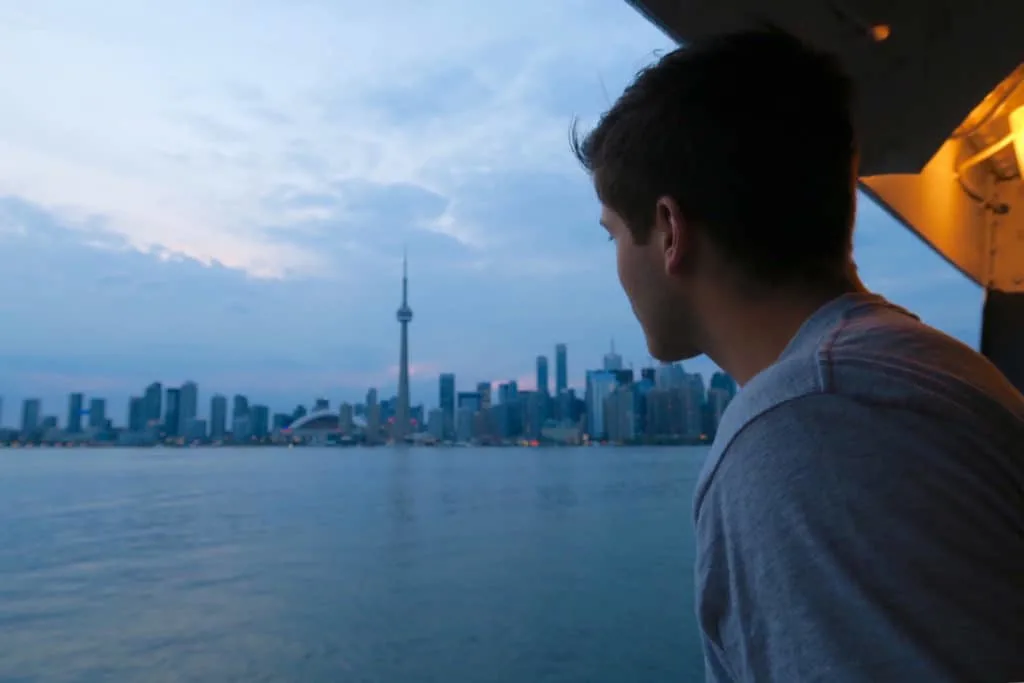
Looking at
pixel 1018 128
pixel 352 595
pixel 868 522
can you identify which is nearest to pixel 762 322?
pixel 868 522

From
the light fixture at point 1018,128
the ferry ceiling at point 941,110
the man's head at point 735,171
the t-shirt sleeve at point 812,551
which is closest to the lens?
the t-shirt sleeve at point 812,551

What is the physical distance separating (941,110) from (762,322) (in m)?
2.07

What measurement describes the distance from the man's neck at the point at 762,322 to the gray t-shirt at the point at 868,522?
0.34ft

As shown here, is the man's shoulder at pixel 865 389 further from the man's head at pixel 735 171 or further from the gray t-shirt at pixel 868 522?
the man's head at pixel 735 171

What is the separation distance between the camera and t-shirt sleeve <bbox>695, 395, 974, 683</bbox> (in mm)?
458

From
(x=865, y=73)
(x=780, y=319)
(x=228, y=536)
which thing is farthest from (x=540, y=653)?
(x=228, y=536)

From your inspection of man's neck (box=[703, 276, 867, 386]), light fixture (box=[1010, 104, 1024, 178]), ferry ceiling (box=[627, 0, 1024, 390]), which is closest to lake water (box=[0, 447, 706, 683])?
ferry ceiling (box=[627, 0, 1024, 390])

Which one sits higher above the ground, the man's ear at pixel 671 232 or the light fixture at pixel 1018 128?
Answer: the light fixture at pixel 1018 128

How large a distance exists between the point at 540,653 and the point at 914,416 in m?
11.7

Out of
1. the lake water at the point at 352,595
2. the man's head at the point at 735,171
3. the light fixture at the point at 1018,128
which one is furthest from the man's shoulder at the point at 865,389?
the lake water at the point at 352,595

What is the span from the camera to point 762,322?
66cm

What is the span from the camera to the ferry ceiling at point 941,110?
178 cm

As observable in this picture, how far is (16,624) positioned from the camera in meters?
14.3

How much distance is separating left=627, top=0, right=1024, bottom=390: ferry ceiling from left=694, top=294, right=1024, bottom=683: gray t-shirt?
0.25 meters
